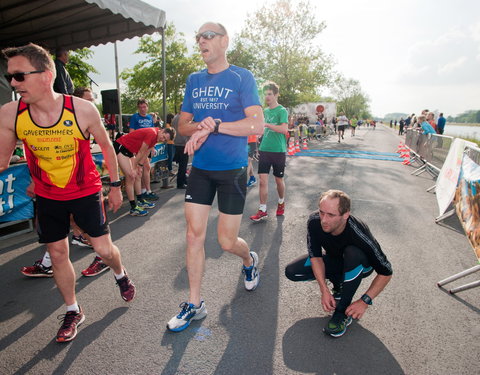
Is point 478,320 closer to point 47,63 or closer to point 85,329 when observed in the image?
point 85,329

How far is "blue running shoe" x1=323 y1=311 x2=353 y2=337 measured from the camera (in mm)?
2482

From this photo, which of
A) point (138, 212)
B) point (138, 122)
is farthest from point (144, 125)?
point (138, 212)

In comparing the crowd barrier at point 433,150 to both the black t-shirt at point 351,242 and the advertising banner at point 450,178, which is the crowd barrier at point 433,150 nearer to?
the advertising banner at point 450,178

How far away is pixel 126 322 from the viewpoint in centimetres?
265

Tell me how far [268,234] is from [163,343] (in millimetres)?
2610

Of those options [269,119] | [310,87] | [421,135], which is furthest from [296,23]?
[269,119]

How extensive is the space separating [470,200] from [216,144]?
386cm

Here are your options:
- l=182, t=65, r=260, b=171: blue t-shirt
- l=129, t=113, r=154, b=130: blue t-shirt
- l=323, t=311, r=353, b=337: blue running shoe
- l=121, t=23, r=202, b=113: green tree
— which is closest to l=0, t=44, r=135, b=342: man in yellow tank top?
l=182, t=65, r=260, b=171: blue t-shirt

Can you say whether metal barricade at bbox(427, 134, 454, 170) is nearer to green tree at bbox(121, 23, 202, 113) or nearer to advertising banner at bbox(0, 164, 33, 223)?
advertising banner at bbox(0, 164, 33, 223)

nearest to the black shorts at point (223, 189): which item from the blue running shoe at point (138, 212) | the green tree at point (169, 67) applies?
the blue running shoe at point (138, 212)

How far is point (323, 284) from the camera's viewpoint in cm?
256

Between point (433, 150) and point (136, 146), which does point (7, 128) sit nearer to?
point (136, 146)

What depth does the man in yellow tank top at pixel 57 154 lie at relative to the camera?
2.12 m

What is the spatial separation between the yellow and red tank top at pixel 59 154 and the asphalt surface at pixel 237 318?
1.18m
